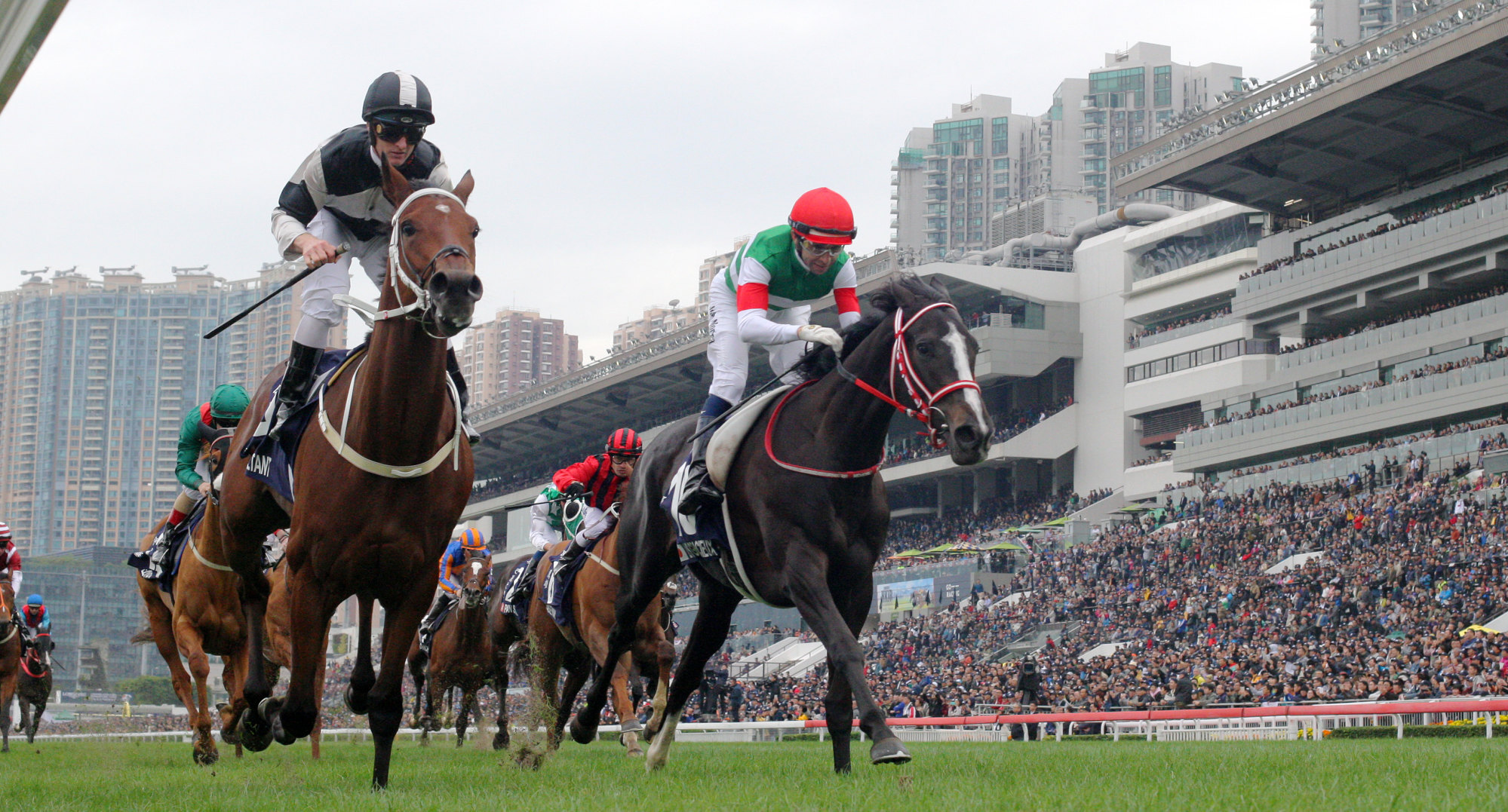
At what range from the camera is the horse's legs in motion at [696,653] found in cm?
833

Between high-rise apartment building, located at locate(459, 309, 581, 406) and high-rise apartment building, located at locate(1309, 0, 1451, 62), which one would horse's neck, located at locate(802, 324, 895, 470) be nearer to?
high-rise apartment building, located at locate(1309, 0, 1451, 62)

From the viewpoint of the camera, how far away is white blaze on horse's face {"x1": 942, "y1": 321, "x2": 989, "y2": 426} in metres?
6.54

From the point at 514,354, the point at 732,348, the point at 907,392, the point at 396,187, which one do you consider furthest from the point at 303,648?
the point at 514,354

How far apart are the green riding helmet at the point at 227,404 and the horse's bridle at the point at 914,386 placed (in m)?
4.34

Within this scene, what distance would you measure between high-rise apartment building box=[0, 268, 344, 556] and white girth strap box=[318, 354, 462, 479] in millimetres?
126116

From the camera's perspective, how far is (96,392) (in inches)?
5128

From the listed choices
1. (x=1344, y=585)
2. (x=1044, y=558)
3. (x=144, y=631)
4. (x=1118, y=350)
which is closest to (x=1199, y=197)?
(x=1118, y=350)

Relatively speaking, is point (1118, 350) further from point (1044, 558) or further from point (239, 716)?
point (239, 716)

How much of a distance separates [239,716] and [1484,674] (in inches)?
714

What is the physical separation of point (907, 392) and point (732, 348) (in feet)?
7.21

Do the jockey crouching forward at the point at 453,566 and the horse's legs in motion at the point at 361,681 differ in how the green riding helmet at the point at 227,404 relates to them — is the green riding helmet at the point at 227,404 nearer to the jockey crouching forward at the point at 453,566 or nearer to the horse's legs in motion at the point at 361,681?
the horse's legs in motion at the point at 361,681

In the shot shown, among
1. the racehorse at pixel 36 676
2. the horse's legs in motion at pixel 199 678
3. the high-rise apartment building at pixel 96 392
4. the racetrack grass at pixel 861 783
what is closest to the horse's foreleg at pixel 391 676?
the racetrack grass at pixel 861 783

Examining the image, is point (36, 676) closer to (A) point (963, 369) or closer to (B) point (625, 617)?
(B) point (625, 617)

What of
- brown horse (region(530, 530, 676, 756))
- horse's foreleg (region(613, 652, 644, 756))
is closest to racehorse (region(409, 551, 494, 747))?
brown horse (region(530, 530, 676, 756))
